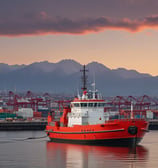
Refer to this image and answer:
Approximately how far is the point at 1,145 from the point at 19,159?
66.5 ft

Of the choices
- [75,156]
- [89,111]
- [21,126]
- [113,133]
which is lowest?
[75,156]

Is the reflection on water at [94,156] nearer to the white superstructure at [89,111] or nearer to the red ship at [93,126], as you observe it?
the red ship at [93,126]

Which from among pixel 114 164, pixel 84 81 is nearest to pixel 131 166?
pixel 114 164

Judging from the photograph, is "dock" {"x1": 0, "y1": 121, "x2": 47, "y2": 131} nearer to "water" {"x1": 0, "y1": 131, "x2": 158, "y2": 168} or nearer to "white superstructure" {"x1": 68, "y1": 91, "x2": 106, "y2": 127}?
"water" {"x1": 0, "y1": 131, "x2": 158, "y2": 168}

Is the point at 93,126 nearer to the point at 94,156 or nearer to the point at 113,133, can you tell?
the point at 113,133

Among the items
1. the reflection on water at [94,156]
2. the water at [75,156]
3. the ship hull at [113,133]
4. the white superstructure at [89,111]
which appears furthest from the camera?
the white superstructure at [89,111]

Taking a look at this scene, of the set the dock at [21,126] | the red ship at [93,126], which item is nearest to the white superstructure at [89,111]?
the red ship at [93,126]

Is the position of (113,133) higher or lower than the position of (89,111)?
lower

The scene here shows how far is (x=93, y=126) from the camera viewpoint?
72500mm

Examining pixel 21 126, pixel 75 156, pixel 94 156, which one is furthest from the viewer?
pixel 21 126

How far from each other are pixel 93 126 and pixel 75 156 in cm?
932

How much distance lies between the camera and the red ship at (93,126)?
71.5m

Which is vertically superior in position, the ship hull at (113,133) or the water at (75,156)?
the ship hull at (113,133)

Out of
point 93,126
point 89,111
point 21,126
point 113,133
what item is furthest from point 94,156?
point 21,126
